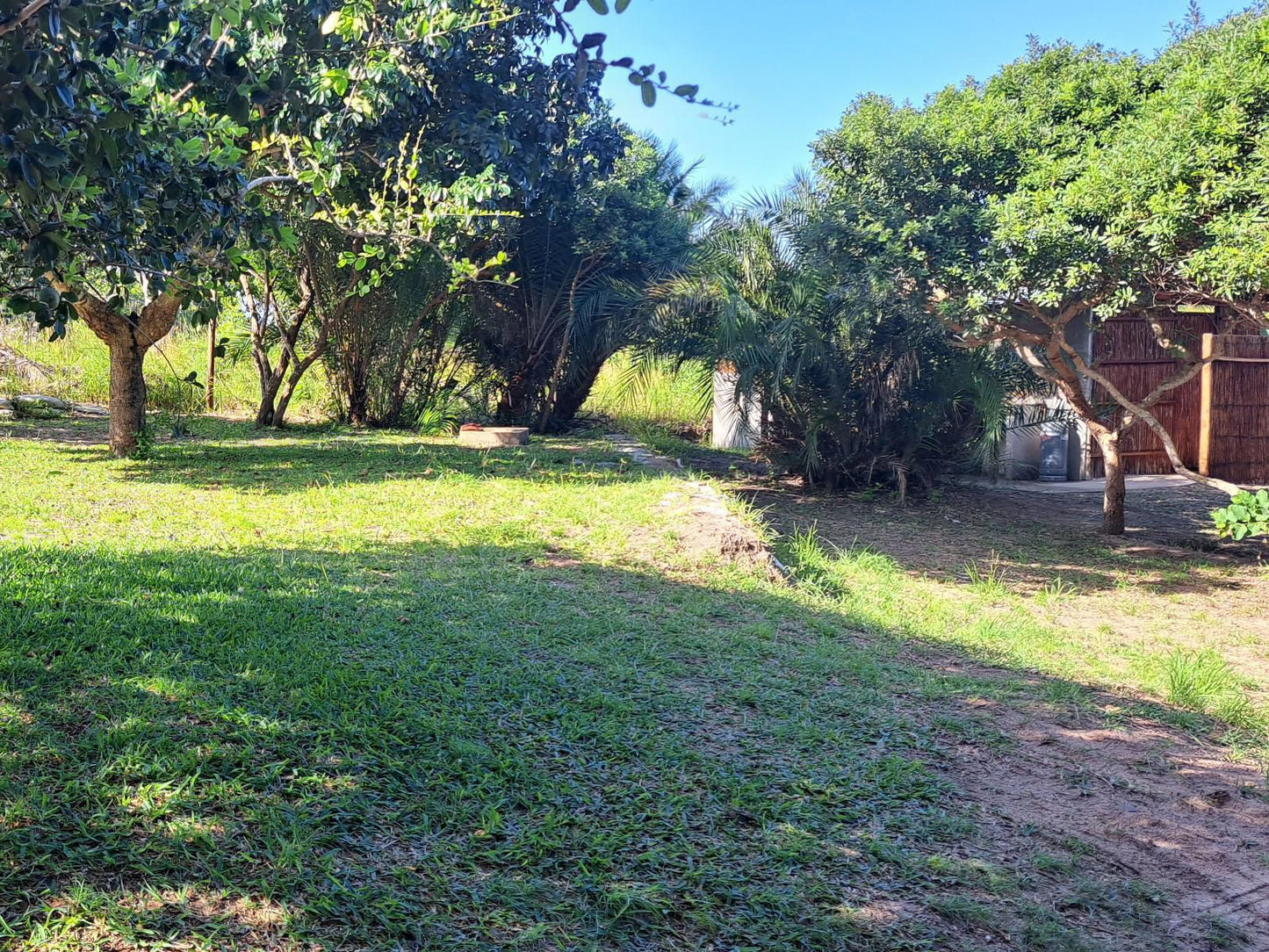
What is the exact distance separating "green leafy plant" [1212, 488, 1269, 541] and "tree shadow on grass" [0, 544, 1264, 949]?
152 inches

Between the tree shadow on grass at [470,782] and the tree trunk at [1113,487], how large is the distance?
515 centimetres

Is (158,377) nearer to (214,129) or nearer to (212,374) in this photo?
(212,374)

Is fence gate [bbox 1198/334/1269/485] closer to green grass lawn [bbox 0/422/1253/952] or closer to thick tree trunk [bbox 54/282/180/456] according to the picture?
green grass lawn [bbox 0/422/1253/952]

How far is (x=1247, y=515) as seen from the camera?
737cm

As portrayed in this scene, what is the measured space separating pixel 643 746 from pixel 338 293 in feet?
33.3

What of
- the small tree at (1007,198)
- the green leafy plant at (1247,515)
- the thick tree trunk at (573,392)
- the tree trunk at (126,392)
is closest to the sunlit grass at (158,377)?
the thick tree trunk at (573,392)

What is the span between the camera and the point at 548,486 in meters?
8.30

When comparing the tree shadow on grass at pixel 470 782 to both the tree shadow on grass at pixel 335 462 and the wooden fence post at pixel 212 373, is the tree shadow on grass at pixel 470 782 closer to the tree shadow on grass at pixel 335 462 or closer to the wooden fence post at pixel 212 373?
the tree shadow on grass at pixel 335 462

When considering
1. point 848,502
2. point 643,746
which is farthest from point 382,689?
point 848,502

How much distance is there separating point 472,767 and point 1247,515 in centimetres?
665

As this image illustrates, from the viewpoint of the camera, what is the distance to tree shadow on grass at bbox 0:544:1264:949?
93.3 inches

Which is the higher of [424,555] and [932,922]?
[424,555]

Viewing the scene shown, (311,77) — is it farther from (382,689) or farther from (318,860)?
(318,860)

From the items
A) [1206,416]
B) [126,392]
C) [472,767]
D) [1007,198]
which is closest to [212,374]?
[126,392]
